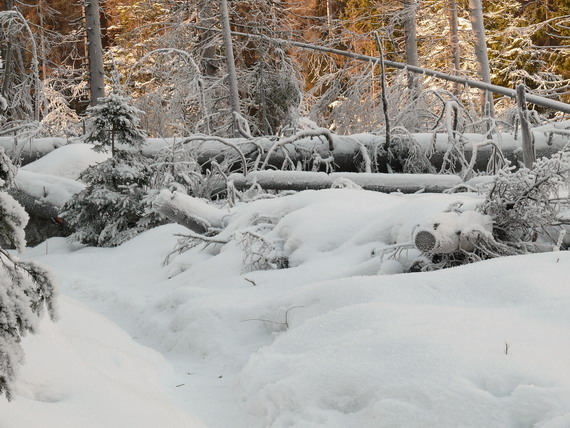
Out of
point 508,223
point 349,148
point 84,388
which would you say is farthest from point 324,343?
point 349,148

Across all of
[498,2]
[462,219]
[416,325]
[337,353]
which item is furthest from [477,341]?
[498,2]

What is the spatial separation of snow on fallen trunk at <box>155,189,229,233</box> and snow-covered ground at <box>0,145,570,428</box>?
3.80 feet

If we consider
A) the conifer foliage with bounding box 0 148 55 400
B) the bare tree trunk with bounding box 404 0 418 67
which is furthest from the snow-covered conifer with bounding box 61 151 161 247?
the bare tree trunk with bounding box 404 0 418 67

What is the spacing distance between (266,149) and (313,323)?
5.99 m

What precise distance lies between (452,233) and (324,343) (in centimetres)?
150

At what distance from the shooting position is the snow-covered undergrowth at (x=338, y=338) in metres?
2.72

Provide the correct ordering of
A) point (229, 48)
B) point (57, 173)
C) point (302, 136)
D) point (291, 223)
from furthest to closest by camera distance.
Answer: point (229, 48)
point (57, 173)
point (302, 136)
point (291, 223)

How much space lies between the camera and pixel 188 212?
23.8 ft

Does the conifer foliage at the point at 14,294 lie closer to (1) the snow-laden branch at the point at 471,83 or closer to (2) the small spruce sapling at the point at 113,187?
(2) the small spruce sapling at the point at 113,187

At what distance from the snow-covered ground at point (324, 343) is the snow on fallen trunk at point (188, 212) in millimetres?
1157

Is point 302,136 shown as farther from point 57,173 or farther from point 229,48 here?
point 229,48

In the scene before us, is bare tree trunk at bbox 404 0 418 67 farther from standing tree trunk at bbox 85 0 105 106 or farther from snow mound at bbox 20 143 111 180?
snow mound at bbox 20 143 111 180

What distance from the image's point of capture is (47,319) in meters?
3.72

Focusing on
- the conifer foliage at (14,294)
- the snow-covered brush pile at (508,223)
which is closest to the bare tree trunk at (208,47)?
the snow-covered brush pile at (508,223)
